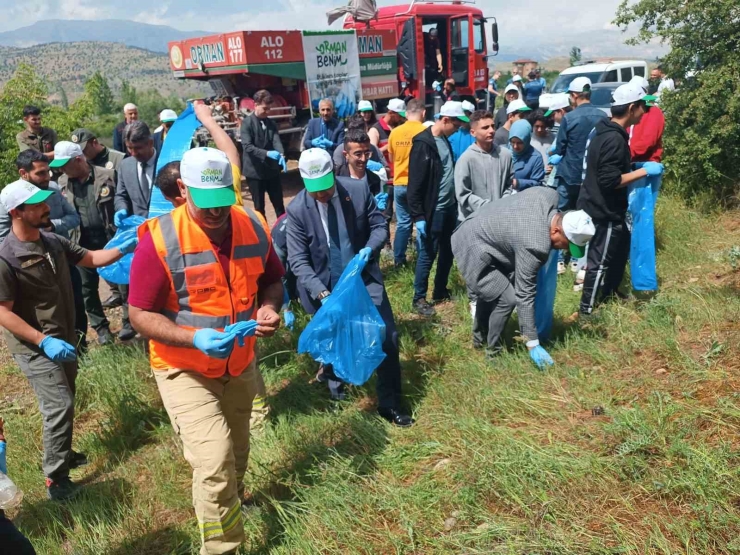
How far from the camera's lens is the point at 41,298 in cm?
325

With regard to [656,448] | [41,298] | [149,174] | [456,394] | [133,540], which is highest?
[149,174]

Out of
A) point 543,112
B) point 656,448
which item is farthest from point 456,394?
point 543,112

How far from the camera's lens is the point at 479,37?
1328cm

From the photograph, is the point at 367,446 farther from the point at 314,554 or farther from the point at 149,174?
the point at 149,174

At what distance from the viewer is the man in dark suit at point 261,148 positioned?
6.40 m

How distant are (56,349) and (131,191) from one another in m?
2.05

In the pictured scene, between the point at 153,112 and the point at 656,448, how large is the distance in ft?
111

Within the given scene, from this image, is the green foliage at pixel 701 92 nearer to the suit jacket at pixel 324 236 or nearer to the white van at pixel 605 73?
the suit jacket at pixel 324 236

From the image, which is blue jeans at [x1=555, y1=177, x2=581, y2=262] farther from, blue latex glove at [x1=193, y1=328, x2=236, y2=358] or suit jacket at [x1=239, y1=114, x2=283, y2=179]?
blue latex glove at [x1=193, y1=328, x2=236, y2=358]

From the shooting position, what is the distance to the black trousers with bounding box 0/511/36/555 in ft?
7.06

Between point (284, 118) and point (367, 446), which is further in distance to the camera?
point (284, 118)

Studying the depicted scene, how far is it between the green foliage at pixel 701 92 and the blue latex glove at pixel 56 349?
628 centimetres

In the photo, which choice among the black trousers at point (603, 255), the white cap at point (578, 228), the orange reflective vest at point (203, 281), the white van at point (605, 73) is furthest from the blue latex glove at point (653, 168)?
the white van at point (605, 73)

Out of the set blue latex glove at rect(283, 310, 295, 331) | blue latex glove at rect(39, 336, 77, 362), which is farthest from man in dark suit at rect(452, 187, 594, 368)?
blue latex glove at rect(39, 336, 77, 362)
